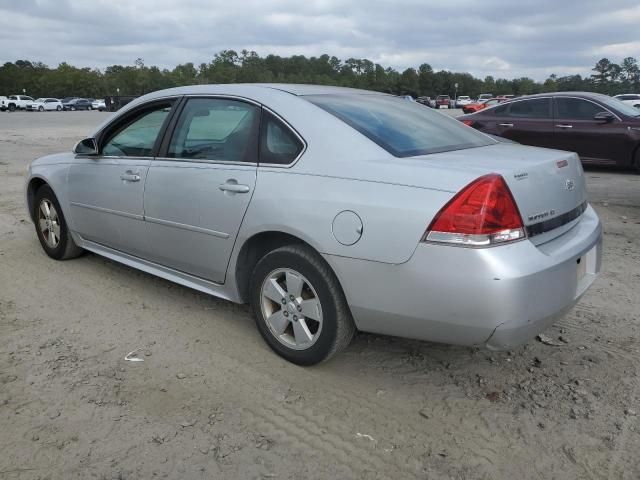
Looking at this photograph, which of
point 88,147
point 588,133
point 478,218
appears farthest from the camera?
point 588,133

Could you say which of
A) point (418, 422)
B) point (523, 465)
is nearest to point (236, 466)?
point (418, 422)

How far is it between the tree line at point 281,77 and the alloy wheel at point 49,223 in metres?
83.4

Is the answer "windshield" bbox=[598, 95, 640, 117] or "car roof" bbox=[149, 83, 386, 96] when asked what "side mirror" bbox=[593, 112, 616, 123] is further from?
"car roof" bbox=[149, 83, 386, 96]

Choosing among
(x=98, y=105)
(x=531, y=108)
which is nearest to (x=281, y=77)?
(x=98, y=105)

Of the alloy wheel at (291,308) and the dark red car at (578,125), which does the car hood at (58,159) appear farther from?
the dark red car at (578,125)

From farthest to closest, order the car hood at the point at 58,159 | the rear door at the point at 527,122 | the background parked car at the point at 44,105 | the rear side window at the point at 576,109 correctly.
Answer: the background parked car at the point at 44,105, the rear door at the point at 527,122, the rear side window at the point at 576,109, the car hood at the point at 58,159

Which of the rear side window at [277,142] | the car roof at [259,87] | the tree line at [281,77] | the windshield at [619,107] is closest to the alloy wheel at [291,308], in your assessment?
the rear side window at [277,142]

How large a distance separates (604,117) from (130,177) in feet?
28.0

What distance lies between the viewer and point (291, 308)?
307 centimetres

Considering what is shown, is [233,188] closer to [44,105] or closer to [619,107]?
[619,107]

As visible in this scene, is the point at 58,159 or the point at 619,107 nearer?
the point at 58,159

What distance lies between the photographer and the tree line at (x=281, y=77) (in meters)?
98.5

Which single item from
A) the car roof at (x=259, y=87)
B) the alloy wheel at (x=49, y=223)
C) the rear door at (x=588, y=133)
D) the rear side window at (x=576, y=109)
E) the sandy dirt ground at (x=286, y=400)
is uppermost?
the car roof at (x=259, y=87)

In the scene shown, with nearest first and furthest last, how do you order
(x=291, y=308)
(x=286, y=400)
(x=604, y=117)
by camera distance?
(x=286, y=400) → (x=291, y=308) → (x=604, y=117)
